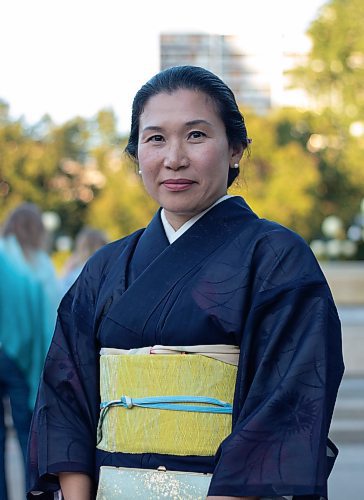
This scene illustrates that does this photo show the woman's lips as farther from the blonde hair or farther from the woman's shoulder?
the blonde hair

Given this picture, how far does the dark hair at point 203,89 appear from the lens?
2322 millimetres

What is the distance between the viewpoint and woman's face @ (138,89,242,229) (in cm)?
228

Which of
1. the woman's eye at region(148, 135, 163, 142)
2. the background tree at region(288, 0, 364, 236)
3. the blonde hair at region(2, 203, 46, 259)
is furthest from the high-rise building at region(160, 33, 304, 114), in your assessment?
the blonde hair at region(2, 203, 46, 259)

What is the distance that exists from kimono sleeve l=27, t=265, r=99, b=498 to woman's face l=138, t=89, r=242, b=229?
0.99 ft

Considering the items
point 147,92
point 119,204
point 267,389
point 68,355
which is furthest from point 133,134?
point 119,204

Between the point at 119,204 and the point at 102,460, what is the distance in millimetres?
33467

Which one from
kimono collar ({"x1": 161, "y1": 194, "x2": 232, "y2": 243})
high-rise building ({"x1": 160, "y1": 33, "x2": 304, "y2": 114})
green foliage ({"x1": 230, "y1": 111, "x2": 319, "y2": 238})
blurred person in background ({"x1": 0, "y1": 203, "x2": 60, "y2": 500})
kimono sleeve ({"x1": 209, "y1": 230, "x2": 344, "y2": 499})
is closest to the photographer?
kimono sleeve ({"x1": 209, "y1": 230, "x2": 344, "y2": 499})

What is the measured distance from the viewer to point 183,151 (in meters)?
2.27

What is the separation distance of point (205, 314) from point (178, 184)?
1.03ft

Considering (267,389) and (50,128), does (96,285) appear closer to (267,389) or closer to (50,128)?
(267,389)

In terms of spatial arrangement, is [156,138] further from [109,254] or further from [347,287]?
[347,287]

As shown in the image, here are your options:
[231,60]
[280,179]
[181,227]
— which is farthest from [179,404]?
[280,179]

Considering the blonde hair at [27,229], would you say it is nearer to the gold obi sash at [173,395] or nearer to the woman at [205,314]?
the woman at [205,314]

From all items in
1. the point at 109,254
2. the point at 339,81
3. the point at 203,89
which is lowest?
the point at 109,254
